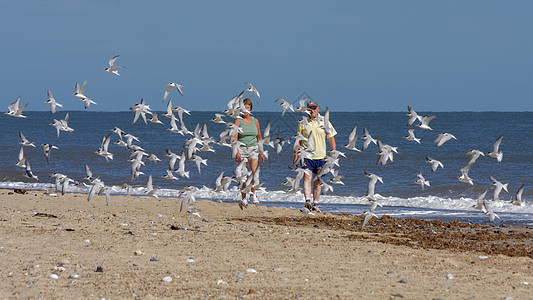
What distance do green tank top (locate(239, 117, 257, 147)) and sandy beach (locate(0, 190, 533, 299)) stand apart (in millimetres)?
1483

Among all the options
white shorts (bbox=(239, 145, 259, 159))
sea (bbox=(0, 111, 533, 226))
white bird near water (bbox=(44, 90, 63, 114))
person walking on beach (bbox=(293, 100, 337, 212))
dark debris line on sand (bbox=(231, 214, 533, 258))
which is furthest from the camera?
sea (bbox=(0, 111, 533, 226))

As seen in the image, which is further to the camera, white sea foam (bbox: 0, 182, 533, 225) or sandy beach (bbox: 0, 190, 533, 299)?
white sea foam (bbox: 0, 182, 533, 225)

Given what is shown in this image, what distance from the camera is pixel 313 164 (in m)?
12.3

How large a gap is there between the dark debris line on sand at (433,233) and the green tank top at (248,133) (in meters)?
1.48

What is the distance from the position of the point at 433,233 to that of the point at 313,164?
8.48ft

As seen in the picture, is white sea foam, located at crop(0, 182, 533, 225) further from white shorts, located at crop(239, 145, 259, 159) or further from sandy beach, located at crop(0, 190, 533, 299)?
white shorts, located at crop(239, 145, 259, 159)

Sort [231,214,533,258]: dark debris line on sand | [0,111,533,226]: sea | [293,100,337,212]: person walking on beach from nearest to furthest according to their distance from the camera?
[231,214,533,258]: dark debris line on sand, [293,100,337,212]: person walking on beach, [0,111,533,226]: sea

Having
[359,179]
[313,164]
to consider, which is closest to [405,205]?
[359,179]

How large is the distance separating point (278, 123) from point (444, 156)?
9.24 m

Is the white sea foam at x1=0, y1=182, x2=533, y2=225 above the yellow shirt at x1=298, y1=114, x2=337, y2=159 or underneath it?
underneath

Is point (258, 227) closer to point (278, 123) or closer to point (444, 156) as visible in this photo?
point (278, 123)

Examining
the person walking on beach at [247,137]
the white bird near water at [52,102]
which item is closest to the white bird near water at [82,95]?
the white bird near water at [52,102]

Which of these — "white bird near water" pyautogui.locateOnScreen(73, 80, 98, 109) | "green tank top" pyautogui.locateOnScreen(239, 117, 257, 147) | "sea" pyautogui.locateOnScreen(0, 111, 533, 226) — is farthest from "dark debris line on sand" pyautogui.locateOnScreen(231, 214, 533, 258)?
"white bird near water" pyautogui.locateOnScreen(73, 80, 98, 109)

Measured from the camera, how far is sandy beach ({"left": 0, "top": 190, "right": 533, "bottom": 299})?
647 centimetres
